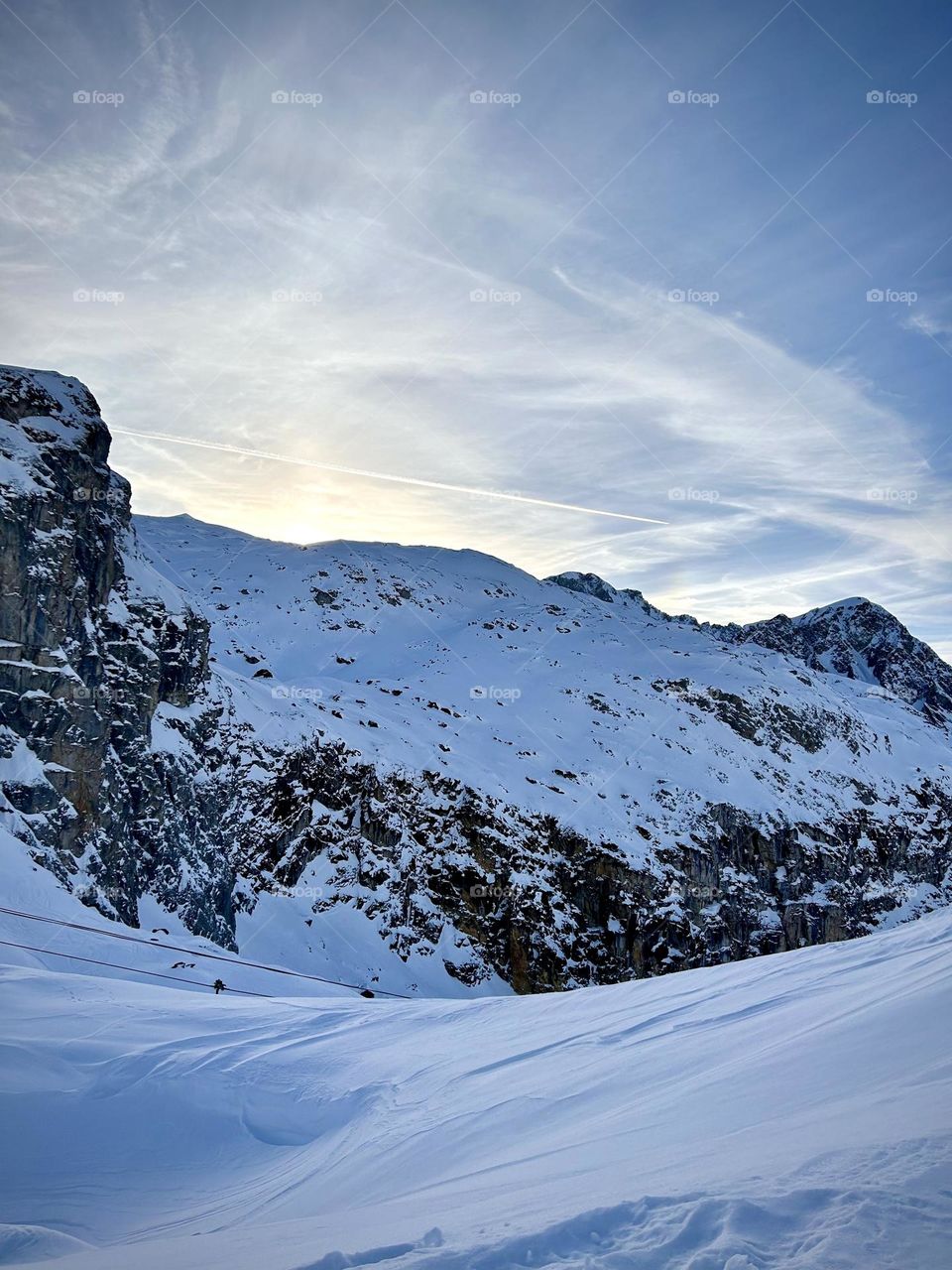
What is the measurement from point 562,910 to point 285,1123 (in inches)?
1525

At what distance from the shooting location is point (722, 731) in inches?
2542

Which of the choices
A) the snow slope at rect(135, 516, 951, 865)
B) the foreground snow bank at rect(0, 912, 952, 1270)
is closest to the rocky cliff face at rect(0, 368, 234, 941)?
the snow slope at rect(135, 516, 951, 865)

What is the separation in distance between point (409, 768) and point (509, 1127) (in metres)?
38.9

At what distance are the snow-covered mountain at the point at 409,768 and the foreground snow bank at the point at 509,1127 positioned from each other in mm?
20612

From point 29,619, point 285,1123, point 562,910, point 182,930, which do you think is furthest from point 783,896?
point 285,1123

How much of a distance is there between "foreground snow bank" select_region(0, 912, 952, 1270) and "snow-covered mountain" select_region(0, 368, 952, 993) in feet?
67.6

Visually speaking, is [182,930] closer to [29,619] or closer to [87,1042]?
[29,619]

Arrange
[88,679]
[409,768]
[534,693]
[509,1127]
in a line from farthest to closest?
[534,693] → [409,768] → [88,679] → [509,1127]

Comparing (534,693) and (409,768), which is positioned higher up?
(534,693)

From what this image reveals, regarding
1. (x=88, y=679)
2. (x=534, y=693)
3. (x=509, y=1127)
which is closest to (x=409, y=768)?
(x=88, y=679)

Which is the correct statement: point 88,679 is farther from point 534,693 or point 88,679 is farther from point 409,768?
point 534,693

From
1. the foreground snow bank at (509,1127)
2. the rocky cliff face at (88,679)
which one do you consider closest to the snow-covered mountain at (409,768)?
the rocky cliff face at (88,679)

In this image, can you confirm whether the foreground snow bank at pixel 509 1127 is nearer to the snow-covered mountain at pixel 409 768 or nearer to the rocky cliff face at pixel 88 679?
the rocky cliff face at pixel 88 679

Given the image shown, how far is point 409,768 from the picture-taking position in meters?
44.5
